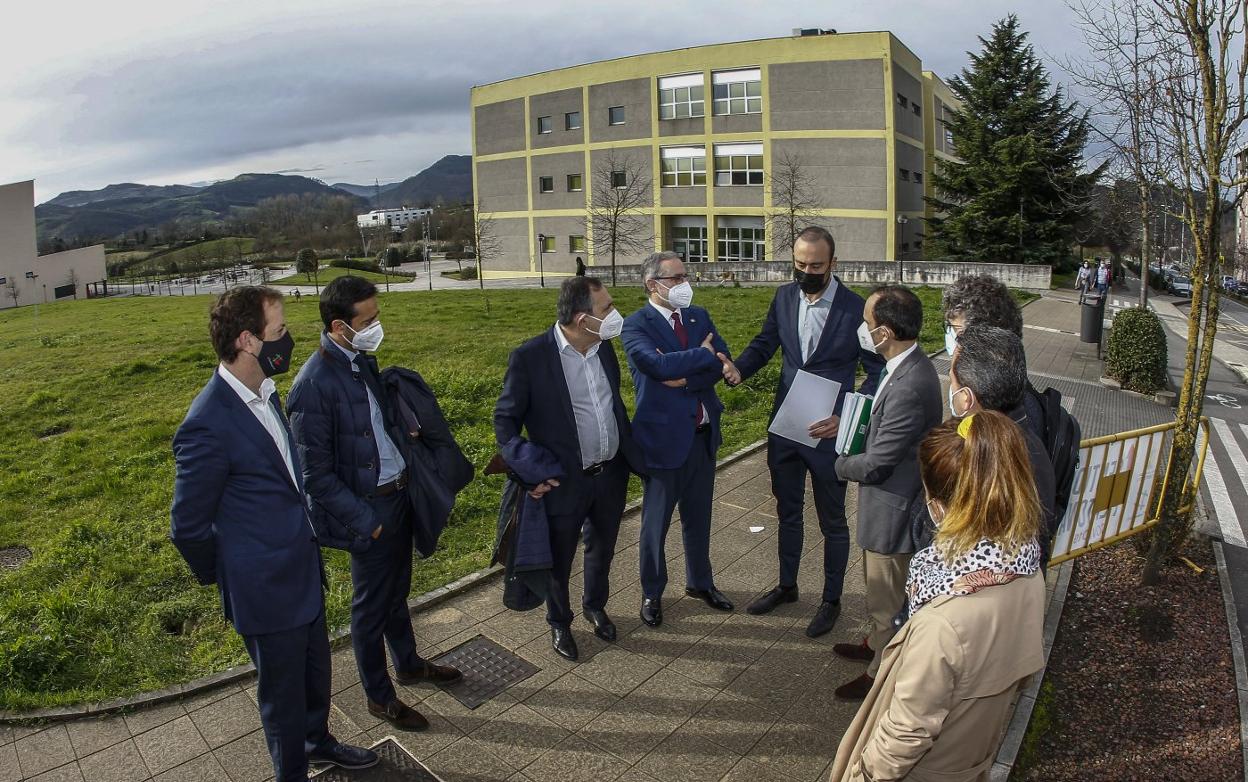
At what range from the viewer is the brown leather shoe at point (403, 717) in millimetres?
3945

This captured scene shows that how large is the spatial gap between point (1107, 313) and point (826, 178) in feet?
60.1

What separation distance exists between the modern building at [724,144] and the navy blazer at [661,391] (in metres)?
39.0

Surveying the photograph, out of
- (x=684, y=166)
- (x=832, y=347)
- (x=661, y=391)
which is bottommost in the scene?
(x=661, y=391)

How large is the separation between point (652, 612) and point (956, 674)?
291 cm

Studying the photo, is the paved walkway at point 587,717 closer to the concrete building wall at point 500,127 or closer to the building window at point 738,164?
the building window at point 738,164

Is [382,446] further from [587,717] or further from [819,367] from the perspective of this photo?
[819,367]

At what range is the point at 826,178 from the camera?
41719 mm

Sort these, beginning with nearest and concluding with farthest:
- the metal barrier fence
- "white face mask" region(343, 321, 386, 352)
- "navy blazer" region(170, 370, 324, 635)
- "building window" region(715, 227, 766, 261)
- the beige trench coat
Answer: the beige trench coat < "navy blazer" region(170, 370, 324, 635) < "white face mask" region(343, 321, 386, 352) < the metal barrier fence < "building window" region(715, 227, 766, 261)

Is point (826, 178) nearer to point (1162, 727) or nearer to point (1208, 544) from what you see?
point (1208, 544)

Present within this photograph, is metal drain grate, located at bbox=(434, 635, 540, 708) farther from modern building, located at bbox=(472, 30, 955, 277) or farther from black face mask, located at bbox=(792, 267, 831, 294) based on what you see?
modern building, located at bbox=(472, 30, 955, 277)

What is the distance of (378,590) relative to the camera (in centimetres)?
396

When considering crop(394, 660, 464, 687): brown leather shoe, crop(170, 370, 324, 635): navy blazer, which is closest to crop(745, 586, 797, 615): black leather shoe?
crop(394, 660, 464, 687): brown leather shoe

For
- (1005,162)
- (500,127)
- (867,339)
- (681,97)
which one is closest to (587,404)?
(867,339)

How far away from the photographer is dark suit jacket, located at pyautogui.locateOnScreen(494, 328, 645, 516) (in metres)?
4.32
